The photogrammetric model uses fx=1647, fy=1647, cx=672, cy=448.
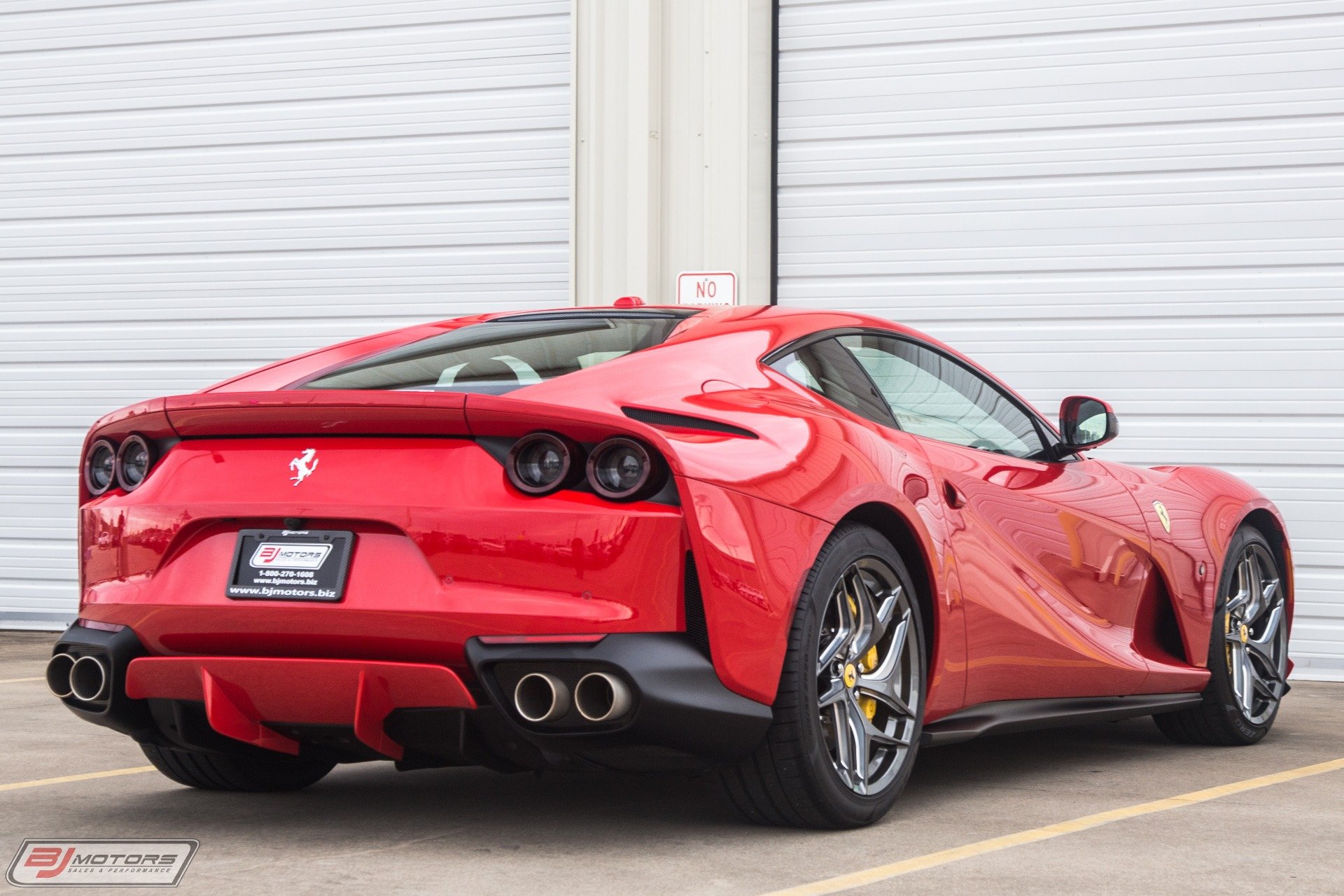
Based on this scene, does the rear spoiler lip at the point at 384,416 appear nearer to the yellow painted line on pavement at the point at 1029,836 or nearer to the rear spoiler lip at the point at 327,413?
the rear spoiler lip at the point at 327,413

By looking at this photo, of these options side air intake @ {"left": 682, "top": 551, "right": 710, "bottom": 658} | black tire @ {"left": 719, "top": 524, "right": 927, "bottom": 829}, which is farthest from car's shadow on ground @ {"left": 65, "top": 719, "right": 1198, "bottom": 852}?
side air intake @ {"left": 682, "top": 551, "right": 710, "bottom": 658}

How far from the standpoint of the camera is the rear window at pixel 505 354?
3.52 meters

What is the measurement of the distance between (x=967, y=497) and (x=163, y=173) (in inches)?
304

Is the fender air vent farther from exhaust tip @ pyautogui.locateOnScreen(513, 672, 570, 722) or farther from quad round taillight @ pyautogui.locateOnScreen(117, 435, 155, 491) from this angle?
quad round taillight @ pyautogui.locateOnScreen(117, 435, 155, 491)

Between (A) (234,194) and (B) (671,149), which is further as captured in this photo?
(A) (234,194)

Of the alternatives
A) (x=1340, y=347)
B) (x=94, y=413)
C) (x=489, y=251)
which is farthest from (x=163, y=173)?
(x=1340, y=347)

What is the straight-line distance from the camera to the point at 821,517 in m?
3.42

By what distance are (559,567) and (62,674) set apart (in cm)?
119

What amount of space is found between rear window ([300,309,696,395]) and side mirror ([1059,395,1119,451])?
1.37 meters

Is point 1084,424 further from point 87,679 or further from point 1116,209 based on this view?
point 1116,209

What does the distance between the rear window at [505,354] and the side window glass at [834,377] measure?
305mm

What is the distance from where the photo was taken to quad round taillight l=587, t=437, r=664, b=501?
316 centimetres

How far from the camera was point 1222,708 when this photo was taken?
17.3 feet

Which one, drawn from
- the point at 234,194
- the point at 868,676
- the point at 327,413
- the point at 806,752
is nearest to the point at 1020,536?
the point at 868,676
